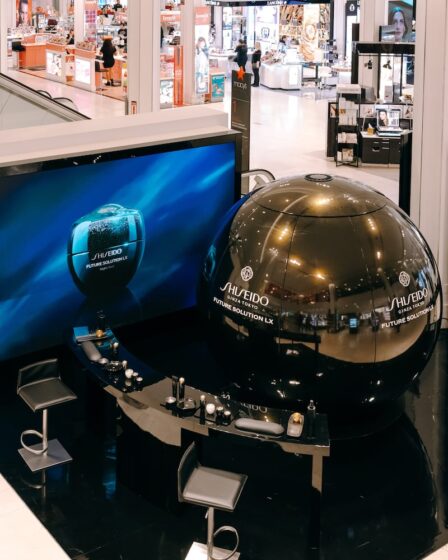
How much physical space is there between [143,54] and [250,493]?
6964mm

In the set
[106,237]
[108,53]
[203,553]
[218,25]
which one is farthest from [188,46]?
[203,553]

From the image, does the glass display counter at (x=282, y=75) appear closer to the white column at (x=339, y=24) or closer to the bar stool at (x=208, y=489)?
the white column at (x=339, y=24)

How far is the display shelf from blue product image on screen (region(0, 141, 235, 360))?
31.0ft

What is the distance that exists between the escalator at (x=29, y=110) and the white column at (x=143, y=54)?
125cm

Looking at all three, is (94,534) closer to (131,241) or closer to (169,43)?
(131,241)

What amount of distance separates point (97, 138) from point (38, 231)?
93 centimetres

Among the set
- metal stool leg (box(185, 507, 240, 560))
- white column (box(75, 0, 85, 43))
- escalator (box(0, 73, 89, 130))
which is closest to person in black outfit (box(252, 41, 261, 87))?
white column (box(75, 0, 85, 43))

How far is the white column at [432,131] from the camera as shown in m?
8.23

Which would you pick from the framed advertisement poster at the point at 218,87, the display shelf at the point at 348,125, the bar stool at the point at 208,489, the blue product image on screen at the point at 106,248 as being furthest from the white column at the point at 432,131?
the framed advertisement poster at the point at 218,87

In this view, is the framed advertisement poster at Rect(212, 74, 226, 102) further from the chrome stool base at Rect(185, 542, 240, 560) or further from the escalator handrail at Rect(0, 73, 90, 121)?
the chrome stool base at Rect(185, 542, 240, 560)

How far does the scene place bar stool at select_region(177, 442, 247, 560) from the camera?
4738mm

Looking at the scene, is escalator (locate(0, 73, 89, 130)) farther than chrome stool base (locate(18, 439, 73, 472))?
Yes

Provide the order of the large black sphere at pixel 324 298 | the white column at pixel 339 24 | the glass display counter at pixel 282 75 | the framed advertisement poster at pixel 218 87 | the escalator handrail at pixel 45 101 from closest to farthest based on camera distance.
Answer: the large black sphere at pixel 324 298, the escalator handrail at pixel 45 101, the framed advertisement poster at pixel 218 87, the glass display counter at pixel 282 75, the white column at pixel 339 24

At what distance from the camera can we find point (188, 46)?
78.2 feet
